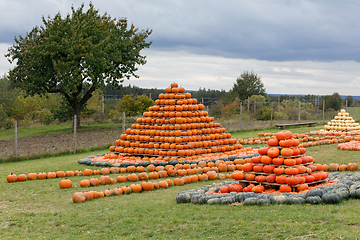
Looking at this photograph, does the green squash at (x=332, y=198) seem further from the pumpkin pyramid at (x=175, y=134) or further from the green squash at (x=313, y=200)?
the pumpkin pyramid at (x=175, y=134)

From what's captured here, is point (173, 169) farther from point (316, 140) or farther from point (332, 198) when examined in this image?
point (316, 140)

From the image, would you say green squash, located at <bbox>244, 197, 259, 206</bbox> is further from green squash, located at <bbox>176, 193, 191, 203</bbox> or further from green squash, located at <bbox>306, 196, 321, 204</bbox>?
green squash, located at <bbox>176, 193, 191, 203</bbox>

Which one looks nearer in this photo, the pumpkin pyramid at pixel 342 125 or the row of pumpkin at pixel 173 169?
the row of pumpkin at pixel 173 169

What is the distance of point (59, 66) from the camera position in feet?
91.1

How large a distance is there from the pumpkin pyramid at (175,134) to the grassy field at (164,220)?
6640mm

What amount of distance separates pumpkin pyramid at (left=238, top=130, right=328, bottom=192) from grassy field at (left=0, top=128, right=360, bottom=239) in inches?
55.9

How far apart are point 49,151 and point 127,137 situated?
4.99 metres

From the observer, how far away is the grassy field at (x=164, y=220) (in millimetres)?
5738

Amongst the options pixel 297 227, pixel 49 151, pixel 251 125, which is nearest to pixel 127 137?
pixel 49 151

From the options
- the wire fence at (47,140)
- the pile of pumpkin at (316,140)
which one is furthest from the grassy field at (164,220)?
the pile of pumpkin at (316,140)

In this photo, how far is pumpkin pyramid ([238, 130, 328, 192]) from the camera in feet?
27.6

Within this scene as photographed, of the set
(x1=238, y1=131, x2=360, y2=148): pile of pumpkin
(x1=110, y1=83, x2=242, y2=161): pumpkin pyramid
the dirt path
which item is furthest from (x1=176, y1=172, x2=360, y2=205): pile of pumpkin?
the dirt path

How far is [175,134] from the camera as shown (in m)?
16.5

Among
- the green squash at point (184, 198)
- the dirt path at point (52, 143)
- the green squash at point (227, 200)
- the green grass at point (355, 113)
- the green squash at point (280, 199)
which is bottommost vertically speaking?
the dirt path at point (52, 143)
